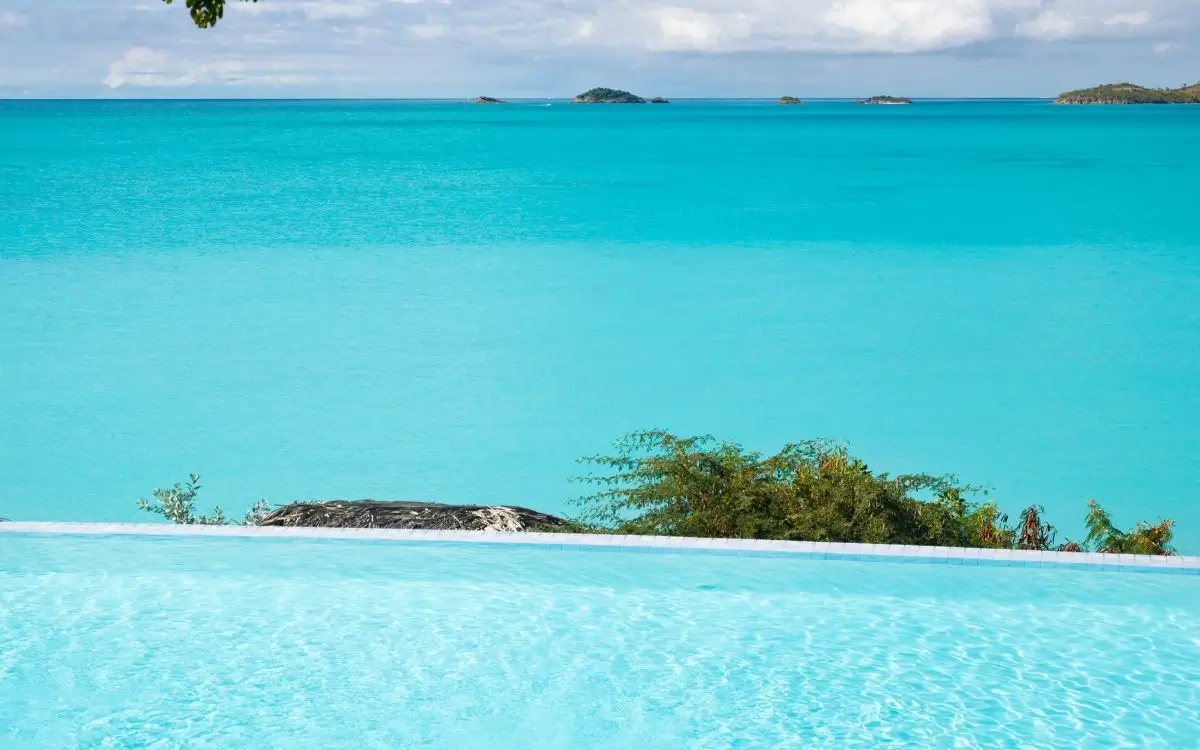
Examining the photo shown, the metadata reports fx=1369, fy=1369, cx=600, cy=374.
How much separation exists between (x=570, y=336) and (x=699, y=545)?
972 cm

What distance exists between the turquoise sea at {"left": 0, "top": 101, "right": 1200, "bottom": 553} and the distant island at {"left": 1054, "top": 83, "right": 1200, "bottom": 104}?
95014 millimetres

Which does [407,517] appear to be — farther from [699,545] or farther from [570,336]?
[570,336]

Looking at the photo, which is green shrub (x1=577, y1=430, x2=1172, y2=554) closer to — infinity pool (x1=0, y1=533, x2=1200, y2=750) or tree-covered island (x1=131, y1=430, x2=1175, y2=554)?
tree-covered island (x1=131, y1=430, x2=1175, y2=554)

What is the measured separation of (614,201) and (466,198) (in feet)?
11.4

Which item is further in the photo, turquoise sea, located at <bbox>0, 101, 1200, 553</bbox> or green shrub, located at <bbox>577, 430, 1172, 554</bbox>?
turquoise sea, located at <bbox>0, 101, 1200, 553</bbox>

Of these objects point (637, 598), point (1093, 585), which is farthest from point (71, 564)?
point (1093, 585)

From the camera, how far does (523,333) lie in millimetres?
14898

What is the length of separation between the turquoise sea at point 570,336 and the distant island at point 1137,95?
312 feet

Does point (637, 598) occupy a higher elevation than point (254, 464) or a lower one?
higher

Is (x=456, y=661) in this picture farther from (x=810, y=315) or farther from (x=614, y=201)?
(x=614, y=201)

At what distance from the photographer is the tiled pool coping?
4.99m

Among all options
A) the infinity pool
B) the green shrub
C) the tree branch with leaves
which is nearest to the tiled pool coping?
the infinity pool

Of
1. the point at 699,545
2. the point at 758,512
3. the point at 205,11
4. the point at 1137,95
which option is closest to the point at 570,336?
the point at 758,512

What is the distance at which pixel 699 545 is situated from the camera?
5152mm
